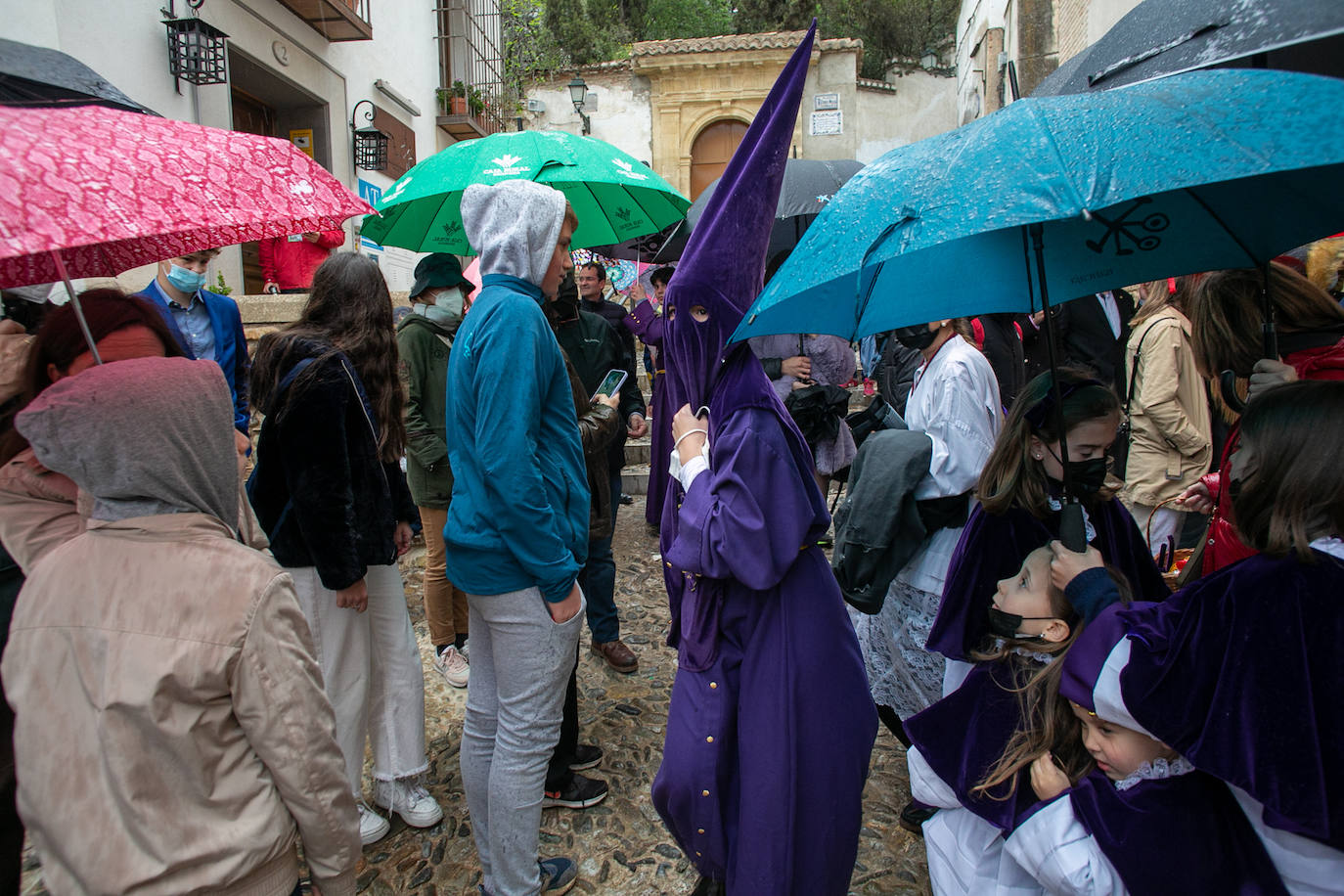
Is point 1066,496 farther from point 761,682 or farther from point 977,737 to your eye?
point 761,682

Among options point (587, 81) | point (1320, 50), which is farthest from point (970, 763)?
point (587, 81)

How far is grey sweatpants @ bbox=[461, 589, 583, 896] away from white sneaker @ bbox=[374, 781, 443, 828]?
603 mm

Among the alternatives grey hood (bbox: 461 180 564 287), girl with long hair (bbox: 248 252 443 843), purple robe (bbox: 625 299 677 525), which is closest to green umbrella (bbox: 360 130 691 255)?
purple robe (bbox: 625 299 677 525)

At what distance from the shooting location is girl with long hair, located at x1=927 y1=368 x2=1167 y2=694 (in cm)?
193

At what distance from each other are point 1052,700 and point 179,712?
168 centimetres

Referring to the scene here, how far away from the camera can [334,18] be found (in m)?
7.93

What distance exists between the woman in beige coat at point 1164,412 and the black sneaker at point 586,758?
2.84 metres

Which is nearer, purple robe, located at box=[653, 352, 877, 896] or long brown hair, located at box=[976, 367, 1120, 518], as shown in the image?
purple robe, located at box=[653, 352, 877, 896]

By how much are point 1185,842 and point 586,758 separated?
2.29 metres

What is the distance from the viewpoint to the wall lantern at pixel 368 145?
8.77 metres

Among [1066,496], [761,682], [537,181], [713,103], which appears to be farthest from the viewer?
[713,103]

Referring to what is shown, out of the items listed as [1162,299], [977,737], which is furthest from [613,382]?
[1162,299]

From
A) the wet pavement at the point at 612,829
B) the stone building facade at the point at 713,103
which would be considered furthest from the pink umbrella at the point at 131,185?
the stone building facade at the point at 713,103

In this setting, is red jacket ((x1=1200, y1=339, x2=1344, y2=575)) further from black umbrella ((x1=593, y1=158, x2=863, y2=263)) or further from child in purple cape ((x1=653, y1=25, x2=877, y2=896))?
black umbrella ((x1=593, y1=158, x2=863, y2=263))
